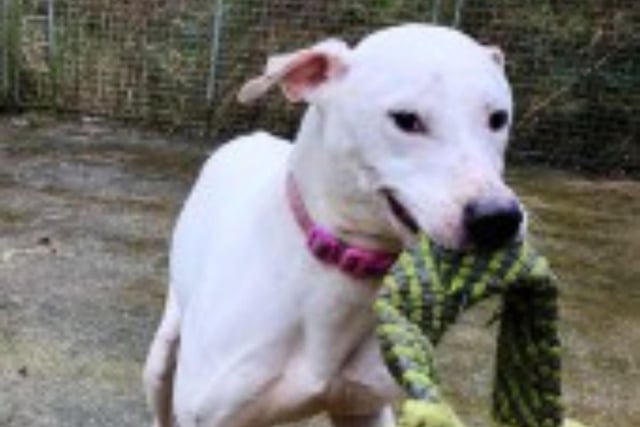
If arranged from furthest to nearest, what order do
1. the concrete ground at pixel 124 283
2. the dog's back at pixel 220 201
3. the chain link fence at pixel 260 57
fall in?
the chain link fence at pixel 260 57, the concrete ground at pixel 124 283, the dog's back at pixel 220 201

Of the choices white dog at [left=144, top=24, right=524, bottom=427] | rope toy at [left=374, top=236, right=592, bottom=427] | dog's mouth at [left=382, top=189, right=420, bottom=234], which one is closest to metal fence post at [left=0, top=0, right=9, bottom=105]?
white dog at [left=144, top=24, right=524, bottom=427]

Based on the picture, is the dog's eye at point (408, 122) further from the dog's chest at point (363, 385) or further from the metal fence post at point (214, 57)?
the metal fence post at point (214, 57)

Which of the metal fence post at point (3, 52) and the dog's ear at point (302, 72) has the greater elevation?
the dog's ear at point (302, 72)

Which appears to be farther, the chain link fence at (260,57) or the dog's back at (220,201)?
the chain link fence at (260,57)

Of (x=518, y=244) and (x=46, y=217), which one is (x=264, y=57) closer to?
(x=46, y=217)

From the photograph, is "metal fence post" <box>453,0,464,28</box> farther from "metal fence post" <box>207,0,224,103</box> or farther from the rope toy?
the rope toy

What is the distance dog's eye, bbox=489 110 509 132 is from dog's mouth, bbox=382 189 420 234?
232 millimetres

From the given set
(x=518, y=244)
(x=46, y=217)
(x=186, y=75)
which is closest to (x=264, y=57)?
(x=186, y=75)

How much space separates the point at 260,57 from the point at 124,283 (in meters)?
3.98

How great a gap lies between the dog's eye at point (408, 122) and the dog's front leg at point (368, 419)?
0.95 m

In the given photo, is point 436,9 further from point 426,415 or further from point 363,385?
point 426,415

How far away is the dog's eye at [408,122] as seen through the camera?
2.64 meters

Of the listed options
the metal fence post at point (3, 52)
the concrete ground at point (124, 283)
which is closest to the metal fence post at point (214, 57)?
the concrete ground at point (124, 283)

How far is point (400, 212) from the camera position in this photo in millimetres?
2717
